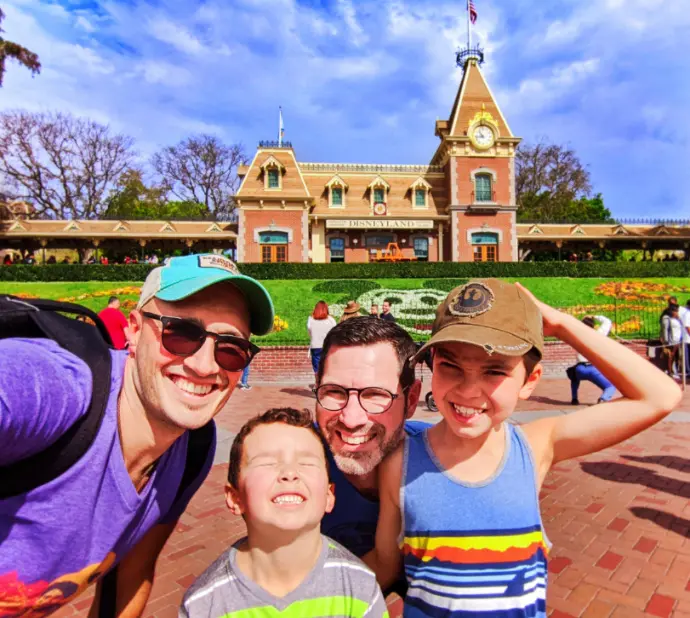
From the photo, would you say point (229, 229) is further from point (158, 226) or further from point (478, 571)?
point (478, 571)

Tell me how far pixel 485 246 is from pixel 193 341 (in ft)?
99.2

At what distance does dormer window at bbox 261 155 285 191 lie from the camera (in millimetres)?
28688

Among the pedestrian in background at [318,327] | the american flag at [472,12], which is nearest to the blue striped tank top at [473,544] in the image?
the pedestrian in background at [318,327]

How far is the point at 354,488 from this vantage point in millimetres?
1858

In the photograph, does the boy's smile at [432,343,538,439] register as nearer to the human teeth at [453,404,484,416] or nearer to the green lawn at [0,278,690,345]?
the human teeth at [453,404,484,416]

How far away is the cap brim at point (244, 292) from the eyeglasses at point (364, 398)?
1.34 ft

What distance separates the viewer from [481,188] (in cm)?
3017

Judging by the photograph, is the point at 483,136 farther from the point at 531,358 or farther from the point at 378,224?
the point at 531,358

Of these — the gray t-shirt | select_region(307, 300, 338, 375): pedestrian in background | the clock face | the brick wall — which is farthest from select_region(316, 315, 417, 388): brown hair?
the clock face

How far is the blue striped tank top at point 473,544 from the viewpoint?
1532mm

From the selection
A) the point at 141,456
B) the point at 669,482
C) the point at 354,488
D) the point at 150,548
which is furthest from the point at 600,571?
the point at 141,456

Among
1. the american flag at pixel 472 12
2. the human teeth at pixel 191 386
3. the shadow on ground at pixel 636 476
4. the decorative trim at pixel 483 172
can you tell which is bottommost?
the shadow on ground at pixel 636 476

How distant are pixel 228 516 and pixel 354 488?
3.38 metres

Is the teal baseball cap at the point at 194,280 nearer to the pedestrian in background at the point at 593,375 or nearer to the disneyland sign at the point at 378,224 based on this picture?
the pedestrian in background at the point at 593,375
